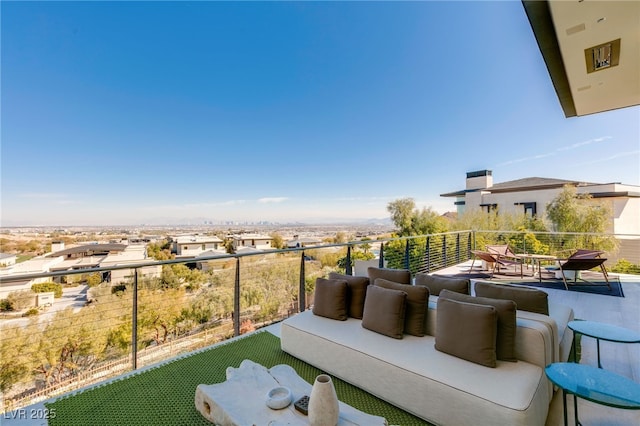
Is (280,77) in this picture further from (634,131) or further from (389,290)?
(634,131)

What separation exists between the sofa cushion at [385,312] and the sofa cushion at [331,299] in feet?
Result: 0.91

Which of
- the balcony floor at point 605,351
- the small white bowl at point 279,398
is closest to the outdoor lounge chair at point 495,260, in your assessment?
the balcony floor at point 605,351

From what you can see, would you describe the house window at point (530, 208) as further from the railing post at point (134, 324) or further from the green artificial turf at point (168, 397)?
the railing post at point (134, 324)

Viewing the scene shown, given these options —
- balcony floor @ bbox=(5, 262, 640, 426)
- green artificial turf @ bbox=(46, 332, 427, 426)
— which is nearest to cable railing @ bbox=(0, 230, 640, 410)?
green artificial turf @ bbox=(46, 332, 427, 426)

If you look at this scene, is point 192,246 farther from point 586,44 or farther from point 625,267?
point 625,267

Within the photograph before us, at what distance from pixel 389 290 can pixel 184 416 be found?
67.4 inches

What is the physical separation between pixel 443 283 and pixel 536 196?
15.0 m

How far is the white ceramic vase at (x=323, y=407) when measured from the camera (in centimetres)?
114

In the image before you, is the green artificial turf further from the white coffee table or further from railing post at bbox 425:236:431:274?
railing post at bbox 425:236:431:274

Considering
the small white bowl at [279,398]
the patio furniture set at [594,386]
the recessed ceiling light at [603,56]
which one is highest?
the recessed ceiling light at [603,56]

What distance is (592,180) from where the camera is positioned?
532 inches

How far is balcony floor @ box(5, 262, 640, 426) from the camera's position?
179cm

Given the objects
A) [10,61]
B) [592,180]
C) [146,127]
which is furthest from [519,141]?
[10,61]

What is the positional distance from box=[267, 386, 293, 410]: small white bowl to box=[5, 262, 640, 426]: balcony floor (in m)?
1.65
